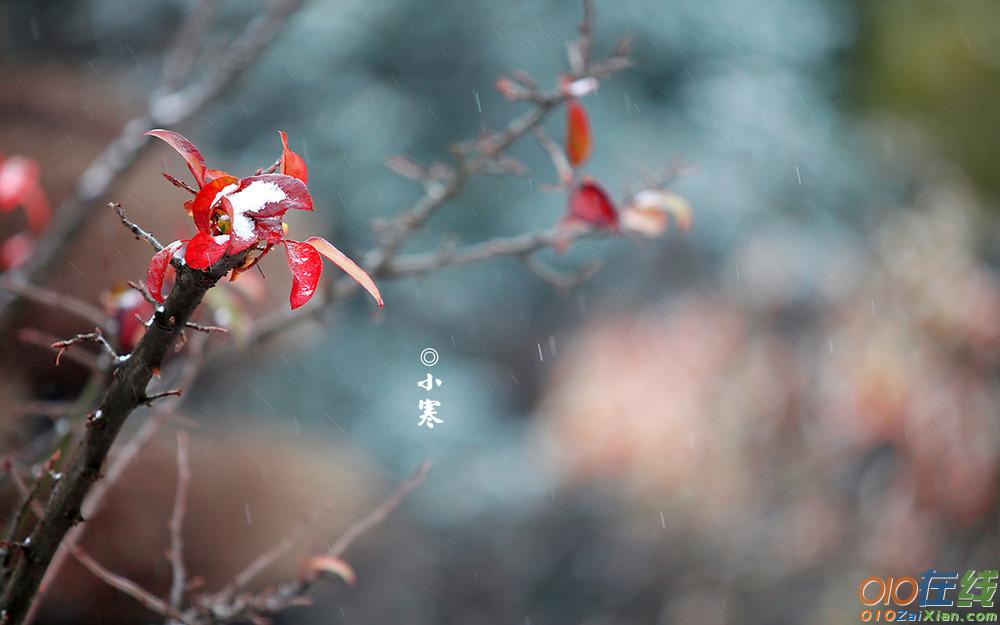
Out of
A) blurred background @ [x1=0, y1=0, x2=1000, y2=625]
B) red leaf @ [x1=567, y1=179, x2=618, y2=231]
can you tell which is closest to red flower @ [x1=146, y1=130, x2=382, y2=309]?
red leaf @ [x1=567, y1=179, x2=618, y2=231]

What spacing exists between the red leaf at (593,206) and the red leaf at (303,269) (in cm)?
54

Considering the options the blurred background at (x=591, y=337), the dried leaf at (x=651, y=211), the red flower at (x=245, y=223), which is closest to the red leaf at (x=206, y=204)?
the red flower at (x=245, y=223)

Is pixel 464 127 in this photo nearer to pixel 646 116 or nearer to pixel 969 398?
pixel 646 116

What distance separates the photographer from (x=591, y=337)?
2809 millimetres

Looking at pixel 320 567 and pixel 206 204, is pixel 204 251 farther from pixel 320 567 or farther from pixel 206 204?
pixel 320 567

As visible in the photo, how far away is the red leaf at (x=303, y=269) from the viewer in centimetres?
45

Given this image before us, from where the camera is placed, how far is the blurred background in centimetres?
196

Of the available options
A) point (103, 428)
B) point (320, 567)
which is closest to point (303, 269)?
point (103, 428)

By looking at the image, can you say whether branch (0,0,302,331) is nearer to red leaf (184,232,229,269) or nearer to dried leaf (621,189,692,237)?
dried leaf (621,189,692,237)

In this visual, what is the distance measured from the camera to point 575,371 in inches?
107

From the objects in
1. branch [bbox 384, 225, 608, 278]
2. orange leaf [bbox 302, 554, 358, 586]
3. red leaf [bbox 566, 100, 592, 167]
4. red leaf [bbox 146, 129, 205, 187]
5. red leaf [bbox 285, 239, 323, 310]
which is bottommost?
orange leaf [bbox 302, 554, 358, 586]

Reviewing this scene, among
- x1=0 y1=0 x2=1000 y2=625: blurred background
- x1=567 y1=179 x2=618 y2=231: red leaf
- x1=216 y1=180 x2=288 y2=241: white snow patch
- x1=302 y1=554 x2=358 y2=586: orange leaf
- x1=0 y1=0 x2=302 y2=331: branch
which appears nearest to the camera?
x1=216 y1=180 x2=288 y2=241: white snow patch

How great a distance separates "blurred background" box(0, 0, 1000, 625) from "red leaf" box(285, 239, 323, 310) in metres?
1.27

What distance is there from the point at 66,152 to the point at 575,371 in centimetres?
165
